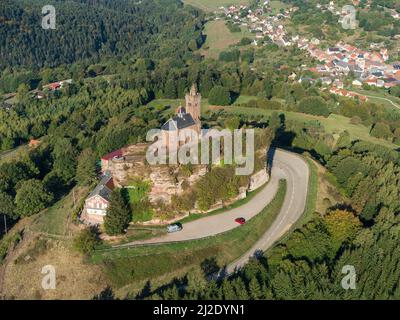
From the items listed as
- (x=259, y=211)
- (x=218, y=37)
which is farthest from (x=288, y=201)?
(x=218, y=37)

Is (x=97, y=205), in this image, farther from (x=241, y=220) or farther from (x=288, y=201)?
(x=288, y=201)

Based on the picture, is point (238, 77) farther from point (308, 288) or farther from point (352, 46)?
point (308, 288)

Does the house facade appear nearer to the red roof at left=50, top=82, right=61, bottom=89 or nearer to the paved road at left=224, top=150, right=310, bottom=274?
the paved road at left=224, top=150, right=310, bottom=274

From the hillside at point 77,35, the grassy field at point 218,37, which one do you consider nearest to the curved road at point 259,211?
the grassy field at point 218,37

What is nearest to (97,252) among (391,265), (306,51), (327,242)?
(327,242)

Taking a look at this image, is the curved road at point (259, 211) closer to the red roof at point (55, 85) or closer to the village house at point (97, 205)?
the village house at point (97, 205)

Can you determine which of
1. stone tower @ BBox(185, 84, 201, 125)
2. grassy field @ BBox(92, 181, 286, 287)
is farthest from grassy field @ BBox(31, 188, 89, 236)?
stone tower @ BBox(185, 84, 201, 125)
